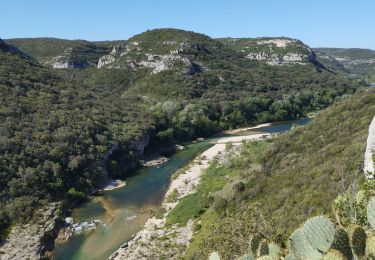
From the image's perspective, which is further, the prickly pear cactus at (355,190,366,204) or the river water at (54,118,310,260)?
the river water at (54,118,310,260)

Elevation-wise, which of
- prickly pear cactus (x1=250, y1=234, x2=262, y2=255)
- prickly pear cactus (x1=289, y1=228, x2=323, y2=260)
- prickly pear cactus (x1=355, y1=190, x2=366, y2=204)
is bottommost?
prickly pear cactus (x1=250, y1=234, x2=262, y2=255)

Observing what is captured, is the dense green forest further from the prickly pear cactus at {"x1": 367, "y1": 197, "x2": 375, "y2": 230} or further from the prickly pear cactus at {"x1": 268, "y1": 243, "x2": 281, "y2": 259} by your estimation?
the prickly pear cactus at {"x1": 367, "y1": 197, "x2": 375, "y2": 230}

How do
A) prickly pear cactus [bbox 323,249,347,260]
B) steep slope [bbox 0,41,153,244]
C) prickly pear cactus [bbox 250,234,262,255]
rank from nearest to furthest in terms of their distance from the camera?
1. prickly pear cactus [bbox 323,249,347,260]
2. prickly pear cactus [bbox 250,234,262,255]
3. steep slope [bbox 0,41,153,244]

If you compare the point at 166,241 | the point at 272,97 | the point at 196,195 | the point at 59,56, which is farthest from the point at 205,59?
the point at 166,241

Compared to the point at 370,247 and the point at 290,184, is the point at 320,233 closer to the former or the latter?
the point at 370,247

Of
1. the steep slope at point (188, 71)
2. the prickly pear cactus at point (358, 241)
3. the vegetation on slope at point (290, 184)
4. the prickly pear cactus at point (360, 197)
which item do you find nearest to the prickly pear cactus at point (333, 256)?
the prickly pear cactus at point (358, 241)

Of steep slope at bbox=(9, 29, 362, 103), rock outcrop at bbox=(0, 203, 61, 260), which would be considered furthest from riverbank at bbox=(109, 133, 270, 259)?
steep slope at bbox=(9, 29, 362, 103)
